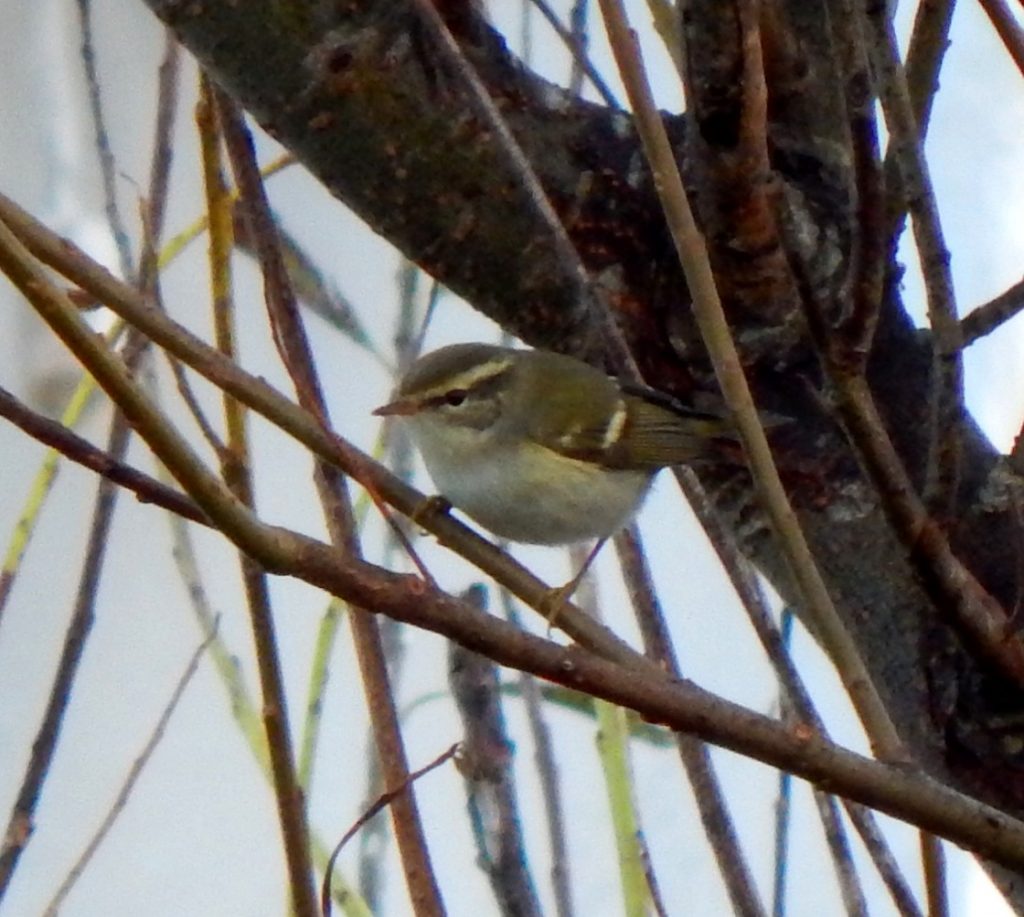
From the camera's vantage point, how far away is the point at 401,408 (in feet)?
5.03

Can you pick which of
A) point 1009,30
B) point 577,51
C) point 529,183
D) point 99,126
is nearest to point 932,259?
point 1009,30

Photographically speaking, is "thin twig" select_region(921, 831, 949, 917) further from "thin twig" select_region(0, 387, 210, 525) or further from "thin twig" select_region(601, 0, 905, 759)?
"thin twig" select_region(0, 387, 210, 525)

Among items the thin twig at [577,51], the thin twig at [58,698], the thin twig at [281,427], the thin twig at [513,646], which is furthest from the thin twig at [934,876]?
the thin twig at [577,51]

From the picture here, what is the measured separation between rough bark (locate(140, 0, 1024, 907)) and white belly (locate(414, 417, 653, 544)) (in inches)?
14.6

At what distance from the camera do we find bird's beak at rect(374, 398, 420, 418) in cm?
149

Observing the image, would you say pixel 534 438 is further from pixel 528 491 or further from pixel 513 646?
pixel 513 646

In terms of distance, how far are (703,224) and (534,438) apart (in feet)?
2.13

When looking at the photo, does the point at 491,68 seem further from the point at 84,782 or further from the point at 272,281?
the point at 84,782

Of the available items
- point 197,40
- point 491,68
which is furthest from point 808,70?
point 197,40

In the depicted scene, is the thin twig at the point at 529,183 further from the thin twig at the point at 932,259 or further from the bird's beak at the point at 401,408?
the bird's beak at the point at 401,408

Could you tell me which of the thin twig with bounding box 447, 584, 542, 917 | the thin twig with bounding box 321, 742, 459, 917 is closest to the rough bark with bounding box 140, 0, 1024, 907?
the thin twig with bounding box 447, 584, 542, 917

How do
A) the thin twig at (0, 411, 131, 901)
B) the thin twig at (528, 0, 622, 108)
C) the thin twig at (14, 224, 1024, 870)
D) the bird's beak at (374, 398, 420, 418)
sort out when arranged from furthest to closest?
the bird's beak at (374, 398, 420, 418) → the thin twig at (528, 0, 622, 108) → the thin twig at (0, 411, 131, 901) → the thin twig at (14, 224, 1024, 870)

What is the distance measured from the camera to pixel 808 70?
45.0 inches

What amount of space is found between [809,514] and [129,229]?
7.02ft
